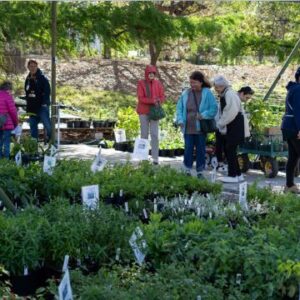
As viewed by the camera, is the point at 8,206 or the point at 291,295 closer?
the point at 291,295

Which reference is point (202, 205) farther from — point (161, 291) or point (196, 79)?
point (196, 79)

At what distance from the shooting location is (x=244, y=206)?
16.4 feet

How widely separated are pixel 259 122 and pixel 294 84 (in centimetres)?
194

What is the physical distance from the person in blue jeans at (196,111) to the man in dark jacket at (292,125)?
3.61ft

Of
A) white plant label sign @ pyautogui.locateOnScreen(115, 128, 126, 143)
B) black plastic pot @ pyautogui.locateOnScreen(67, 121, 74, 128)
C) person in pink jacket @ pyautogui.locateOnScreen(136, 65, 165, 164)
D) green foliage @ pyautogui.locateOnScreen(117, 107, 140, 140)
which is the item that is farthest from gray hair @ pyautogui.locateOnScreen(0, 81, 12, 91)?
black plastic pot @ pyautogui.locateOnScreen(67, 121, 74, 128)

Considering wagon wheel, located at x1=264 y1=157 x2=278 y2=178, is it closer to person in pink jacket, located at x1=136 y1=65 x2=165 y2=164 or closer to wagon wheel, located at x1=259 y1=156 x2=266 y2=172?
wagon wheel, located at x1=259 y1=156 x2=266 y2=172

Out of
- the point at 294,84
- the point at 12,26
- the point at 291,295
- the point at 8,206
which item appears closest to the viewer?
the point at 291,295

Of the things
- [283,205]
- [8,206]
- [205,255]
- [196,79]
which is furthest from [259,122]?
[205,255]

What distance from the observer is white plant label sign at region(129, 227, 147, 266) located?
11.9 ft

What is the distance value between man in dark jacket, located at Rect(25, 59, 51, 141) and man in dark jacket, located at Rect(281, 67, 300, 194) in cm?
399

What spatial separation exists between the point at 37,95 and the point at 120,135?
67.7 inches

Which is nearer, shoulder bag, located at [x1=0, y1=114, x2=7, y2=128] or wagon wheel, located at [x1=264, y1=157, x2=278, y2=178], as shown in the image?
shoulder bag, located at [x1=0, y1=114, x2=7, y2=128]

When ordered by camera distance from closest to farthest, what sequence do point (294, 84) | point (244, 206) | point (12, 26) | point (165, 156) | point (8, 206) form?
point (8, 206) < point (244, 206) < point (294, 84) < point (12, 26) < point (165, 156)

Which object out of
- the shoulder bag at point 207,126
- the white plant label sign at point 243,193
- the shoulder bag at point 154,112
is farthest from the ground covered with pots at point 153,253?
the shoulder bag at point 154,112
